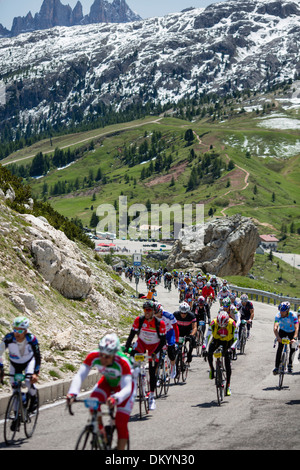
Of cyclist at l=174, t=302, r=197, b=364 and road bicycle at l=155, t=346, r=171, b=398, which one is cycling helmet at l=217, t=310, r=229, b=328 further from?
cyclist at l=174, t=302, r=197, b=364

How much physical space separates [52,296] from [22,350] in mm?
9379

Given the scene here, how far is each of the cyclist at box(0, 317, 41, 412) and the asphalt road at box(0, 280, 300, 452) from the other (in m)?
0.88

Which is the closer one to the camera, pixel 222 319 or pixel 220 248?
pixel 222 319

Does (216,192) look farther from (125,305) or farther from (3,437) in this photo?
(3,437)

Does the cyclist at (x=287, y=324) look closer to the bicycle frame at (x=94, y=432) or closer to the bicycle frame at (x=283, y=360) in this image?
the bicycle frame at (x=283, y=360)

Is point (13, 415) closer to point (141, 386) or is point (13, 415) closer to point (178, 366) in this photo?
point (141, 386)

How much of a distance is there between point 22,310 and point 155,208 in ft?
576

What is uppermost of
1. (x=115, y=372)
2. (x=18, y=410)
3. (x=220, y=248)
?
(x=115, y=372)

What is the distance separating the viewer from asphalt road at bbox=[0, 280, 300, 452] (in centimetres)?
863

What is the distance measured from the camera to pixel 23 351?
9469 millimetres

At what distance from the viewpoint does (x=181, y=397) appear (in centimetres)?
1280

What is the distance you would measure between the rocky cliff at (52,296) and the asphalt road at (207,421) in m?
2.79

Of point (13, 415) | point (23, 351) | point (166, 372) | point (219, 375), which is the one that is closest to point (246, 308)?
point (166, 372)
